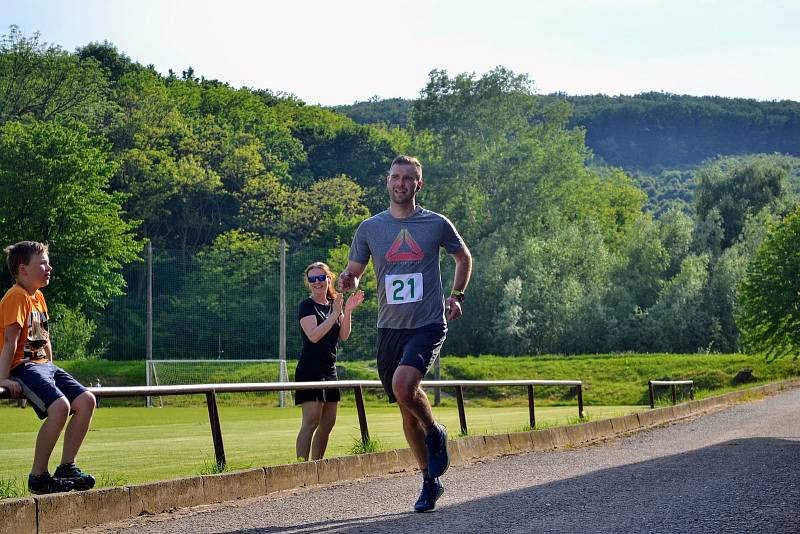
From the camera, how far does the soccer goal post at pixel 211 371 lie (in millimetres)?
44031

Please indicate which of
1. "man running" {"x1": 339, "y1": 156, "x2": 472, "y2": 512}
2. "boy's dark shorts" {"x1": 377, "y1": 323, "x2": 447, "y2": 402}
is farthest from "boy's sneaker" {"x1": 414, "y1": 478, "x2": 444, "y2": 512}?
"boy's dark shorts" {"x1": 377, "y1": 323, "x2": 447, "y2": 402}

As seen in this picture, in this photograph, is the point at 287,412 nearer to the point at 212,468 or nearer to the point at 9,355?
the point at 212,468

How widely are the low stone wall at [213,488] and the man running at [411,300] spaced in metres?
1.49

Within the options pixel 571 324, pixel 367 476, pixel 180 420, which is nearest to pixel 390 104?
pixel 571 324

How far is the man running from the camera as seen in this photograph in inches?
317

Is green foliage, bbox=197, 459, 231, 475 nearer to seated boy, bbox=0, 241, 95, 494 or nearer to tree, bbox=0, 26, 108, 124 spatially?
seated boy, bbox=0, 241, 95, 494

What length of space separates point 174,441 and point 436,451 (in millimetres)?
9717

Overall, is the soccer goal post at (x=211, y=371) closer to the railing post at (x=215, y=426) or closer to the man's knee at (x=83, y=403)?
the railing post at (x=215, y=426)

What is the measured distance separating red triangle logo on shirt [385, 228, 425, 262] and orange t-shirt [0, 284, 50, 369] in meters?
2.12

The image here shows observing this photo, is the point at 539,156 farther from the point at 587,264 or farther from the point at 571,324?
the point at 571,324

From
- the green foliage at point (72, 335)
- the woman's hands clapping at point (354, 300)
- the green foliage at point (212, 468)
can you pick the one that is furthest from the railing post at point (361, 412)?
the green foliage at point (72, 335)

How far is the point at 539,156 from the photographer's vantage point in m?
84.0

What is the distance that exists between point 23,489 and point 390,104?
164599mm

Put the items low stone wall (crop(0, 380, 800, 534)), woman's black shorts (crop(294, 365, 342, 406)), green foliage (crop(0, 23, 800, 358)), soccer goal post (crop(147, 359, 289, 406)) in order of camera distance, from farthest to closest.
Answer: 1. green foliage (crop(0, 23, 800, 358))
2. soccer goal post (crop(147, 359, 289, 406))
3. woman's black shorts (crop(294, 365, 342, 406))
4. low stone wall (crop(0, 380, 800, 534))
